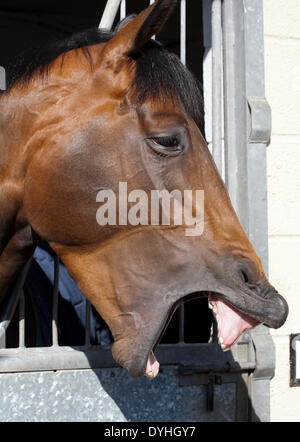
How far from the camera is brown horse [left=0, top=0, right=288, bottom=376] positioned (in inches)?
57.9

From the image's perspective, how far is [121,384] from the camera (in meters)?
2.25

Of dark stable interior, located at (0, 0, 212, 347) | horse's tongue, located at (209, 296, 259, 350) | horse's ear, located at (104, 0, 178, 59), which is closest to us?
horse's ear, located at (104, 0, 178, 59)

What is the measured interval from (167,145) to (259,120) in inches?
43.1

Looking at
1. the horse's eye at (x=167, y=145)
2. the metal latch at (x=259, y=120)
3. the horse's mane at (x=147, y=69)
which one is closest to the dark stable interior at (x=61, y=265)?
the horse's mane at (x=147, y=69)

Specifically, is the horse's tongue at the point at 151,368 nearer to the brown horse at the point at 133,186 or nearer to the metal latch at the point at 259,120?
the brown horse at the point at 133,186

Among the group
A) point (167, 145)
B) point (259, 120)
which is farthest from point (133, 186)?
point (259, 120)

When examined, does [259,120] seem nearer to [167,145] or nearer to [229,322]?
[167,145]

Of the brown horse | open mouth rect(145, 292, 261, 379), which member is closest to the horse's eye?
the brown horse

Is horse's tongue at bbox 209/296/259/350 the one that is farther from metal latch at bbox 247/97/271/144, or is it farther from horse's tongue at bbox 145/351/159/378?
metal latch at bbox 247/97/271/144

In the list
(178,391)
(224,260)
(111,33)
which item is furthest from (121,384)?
(111,33)

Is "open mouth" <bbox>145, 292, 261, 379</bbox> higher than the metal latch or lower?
lower

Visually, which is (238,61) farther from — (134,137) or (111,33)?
(134,137)

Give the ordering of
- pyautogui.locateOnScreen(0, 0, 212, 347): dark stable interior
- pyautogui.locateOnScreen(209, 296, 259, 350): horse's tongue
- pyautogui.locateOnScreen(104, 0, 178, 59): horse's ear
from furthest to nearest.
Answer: pyautogui.locateOnScreen(0, 0, 212, 347): dark stable interior → pyautogui.locateOnScreen(209, 296, 259, 350): horse's tongue → pyautogui.locateOnScreen(104, 0, 178, 59): horse's ear
